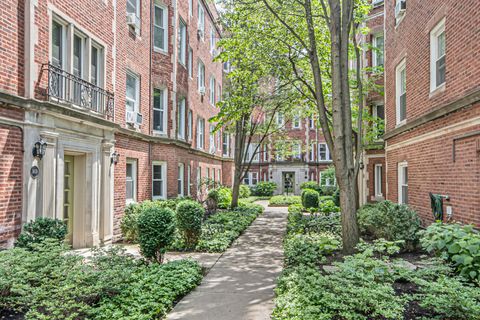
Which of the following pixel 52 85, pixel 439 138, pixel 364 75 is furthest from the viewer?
pixel 364 75

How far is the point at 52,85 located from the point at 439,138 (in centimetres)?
947

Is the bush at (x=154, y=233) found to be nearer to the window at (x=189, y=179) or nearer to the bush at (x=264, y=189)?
the window at (x=189, y=179)

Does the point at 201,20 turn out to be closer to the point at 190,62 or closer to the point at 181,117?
the point at 190,62

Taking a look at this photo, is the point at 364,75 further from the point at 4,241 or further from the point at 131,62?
the point at 4,241

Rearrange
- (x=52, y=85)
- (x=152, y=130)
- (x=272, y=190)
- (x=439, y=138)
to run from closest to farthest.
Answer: (x=52, y=85), (x=439, y=138), (x=152, y=130), (x=272, y=190)

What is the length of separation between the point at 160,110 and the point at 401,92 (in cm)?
954

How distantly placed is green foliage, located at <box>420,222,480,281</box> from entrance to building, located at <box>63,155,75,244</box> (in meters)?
8.69

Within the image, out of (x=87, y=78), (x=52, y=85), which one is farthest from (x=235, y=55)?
(x=52, y=85)

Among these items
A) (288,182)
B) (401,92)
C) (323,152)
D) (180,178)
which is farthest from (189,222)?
(323,152)

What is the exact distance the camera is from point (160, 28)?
14.5 metres

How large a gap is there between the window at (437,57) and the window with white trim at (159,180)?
1013 cm

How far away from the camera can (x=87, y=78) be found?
9.21 metres

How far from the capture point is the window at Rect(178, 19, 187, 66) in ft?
53.3

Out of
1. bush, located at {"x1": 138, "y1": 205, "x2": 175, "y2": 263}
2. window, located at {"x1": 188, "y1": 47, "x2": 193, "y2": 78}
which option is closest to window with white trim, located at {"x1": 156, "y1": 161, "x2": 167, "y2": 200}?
window, located at {"x1": 188, "y1": 47, "x2": 193, "y2": 78}
